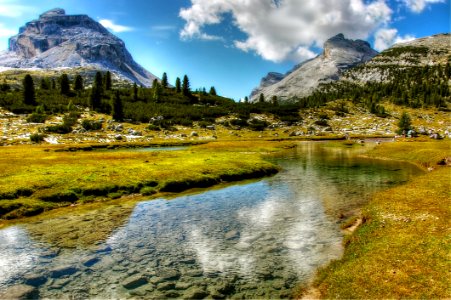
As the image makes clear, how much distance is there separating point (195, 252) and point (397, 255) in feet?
41.2

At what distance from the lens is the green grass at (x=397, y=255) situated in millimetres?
15141

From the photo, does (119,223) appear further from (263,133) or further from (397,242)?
(263,133)

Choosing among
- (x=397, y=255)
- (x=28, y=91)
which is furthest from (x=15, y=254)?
(x=28, y=91)

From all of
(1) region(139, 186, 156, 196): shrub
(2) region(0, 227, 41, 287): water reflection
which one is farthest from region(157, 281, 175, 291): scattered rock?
(1) region(139, 186, 156, 196): shrub

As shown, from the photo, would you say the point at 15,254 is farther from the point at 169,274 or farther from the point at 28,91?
the point at 28,91

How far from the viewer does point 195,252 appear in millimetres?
21688

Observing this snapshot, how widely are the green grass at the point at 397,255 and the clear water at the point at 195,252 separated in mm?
1769

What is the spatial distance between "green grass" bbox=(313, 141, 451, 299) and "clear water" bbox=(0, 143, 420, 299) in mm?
1769

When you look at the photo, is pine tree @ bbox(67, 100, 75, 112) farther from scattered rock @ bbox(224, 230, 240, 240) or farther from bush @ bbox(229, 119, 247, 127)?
scattered rock @ bbox(224, 230, 240, 240)

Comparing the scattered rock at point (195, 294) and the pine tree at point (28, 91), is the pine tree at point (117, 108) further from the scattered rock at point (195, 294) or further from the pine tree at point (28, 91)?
the scattered rock at point (195, 294)

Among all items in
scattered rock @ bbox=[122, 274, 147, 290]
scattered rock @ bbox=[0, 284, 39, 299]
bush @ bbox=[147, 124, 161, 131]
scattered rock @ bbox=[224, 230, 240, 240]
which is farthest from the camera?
bush @ bbox=[147, 124, 161, 131]

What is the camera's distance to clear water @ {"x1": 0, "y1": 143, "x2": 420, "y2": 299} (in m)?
17.3

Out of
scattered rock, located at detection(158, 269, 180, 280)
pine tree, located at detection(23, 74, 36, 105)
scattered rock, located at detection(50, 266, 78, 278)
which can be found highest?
pine tree, located at detection(23, 74, 36, 105)

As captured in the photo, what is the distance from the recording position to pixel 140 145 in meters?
119
